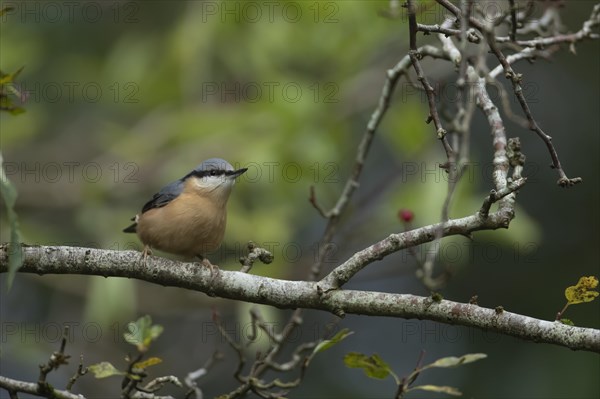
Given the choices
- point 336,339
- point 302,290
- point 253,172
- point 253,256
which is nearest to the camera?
point 336,339

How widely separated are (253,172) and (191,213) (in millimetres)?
636

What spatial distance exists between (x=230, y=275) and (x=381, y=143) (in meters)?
6.60

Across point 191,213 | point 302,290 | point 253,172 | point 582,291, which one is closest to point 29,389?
point 302,290

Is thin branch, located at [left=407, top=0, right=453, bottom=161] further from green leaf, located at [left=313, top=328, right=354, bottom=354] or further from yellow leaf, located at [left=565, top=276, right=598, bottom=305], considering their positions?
green leaf, located at [left=313, top=328, right=354, bottom=354]

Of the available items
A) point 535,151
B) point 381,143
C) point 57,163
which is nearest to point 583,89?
point 535,151

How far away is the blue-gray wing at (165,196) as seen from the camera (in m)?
5.30

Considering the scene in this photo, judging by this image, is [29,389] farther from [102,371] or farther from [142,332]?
[142,332]

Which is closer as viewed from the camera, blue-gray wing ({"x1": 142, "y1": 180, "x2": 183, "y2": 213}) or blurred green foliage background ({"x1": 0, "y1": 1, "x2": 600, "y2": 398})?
blue-gray wing ({"x1": 142, "y1": 180, "x2": 183, "y2": 213})

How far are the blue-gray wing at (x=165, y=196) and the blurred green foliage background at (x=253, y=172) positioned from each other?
358 mm

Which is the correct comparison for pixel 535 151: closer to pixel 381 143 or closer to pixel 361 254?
pixel 381 143

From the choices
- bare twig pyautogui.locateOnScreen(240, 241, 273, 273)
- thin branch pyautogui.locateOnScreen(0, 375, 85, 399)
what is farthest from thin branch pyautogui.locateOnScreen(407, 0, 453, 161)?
thin branch pyautogui.locateOnScreen(0, 375, 85, 399)

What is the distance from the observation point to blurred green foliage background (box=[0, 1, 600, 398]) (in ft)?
18.0

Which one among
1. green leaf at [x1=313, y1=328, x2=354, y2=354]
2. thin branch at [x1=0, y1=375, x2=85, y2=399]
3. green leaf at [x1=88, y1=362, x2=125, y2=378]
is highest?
green leaf at [x1=313, y1=328, x2=354, y2=354]

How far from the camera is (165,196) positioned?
→ 5.34m
